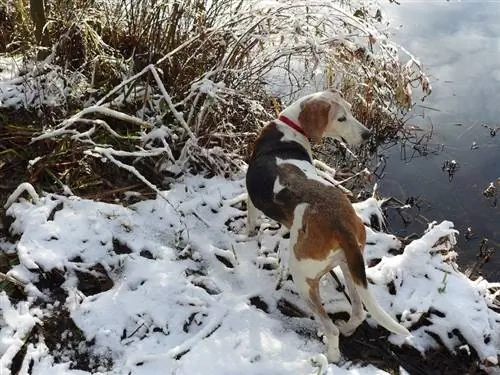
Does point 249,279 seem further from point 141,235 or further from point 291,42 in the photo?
point 291,42

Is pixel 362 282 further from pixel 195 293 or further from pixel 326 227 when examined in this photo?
pixel 195 293

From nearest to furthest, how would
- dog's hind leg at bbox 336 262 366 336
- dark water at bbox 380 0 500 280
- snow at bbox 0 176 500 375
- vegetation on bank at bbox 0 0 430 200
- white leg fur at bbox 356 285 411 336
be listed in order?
white leg fur at bbox 356 285 411 336 → snow at bbox 0 176 500 375 → dog's hind leg at bbox 336 262 366 336 → vegetation on bank at bbox 0 0 430 200 → dark water at bbox 380 0 500 280

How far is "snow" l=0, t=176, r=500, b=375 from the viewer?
262 centimetres

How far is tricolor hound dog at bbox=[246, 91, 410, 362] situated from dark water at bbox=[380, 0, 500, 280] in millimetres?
1552

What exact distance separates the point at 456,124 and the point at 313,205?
3.51m

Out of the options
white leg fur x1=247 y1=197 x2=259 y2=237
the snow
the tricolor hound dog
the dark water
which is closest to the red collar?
the tricolor hound dog

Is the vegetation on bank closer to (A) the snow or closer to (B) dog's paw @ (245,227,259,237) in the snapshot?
(A) the snow

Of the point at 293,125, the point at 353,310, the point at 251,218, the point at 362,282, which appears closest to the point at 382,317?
the point at 362,282

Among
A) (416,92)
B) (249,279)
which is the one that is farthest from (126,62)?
(416,92)

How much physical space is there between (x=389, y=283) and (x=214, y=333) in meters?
1.04

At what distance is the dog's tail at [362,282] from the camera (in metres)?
2.45

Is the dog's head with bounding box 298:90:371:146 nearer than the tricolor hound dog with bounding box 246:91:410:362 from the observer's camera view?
No

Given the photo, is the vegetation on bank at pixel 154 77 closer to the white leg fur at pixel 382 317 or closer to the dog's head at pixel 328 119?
the dog's head at pixel 328 119

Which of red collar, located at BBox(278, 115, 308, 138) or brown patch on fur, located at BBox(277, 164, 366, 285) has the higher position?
red collar, located at BBox(278, 115, 308, 138)
